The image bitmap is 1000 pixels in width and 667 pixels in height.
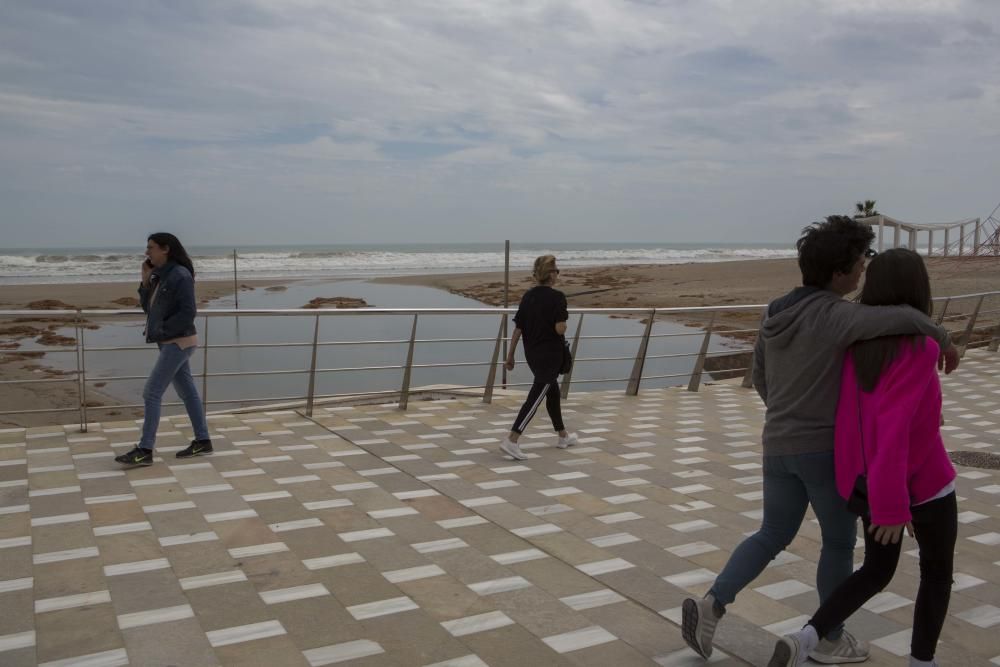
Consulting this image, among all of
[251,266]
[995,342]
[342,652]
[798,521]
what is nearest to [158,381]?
[342,652]

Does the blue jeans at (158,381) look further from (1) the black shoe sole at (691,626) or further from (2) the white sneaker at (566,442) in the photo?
(1) the black shoe sole at (691,626)

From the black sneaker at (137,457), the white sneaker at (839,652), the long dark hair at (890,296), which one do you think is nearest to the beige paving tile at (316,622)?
the white sneaker at (839,652)

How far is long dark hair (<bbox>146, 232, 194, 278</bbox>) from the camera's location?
5477 mm

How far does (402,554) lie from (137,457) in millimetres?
2408

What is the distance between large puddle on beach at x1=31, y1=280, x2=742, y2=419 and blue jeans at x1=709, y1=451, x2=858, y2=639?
5.56 meters

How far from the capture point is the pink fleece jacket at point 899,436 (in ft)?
7.72

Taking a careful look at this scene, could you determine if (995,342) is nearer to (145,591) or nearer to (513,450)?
(513,450)

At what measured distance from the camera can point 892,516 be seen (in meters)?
2.38

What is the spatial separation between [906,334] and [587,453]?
13.2ft

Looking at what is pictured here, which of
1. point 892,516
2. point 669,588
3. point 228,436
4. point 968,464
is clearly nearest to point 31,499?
point 228,436

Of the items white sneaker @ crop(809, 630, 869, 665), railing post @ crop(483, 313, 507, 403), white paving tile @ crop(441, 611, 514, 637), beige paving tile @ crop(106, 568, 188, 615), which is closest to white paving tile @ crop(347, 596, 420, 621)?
white paving tile @ crop(441, 611, 514, 637)

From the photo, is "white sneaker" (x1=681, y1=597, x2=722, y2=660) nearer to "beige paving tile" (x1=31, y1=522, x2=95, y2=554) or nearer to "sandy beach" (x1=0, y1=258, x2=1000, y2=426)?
"beige paving tile" (x1=31, y1=522, x2=95, y2=554)

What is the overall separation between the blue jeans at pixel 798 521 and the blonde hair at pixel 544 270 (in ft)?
10.7

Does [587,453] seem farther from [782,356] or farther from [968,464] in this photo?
[782,356]
